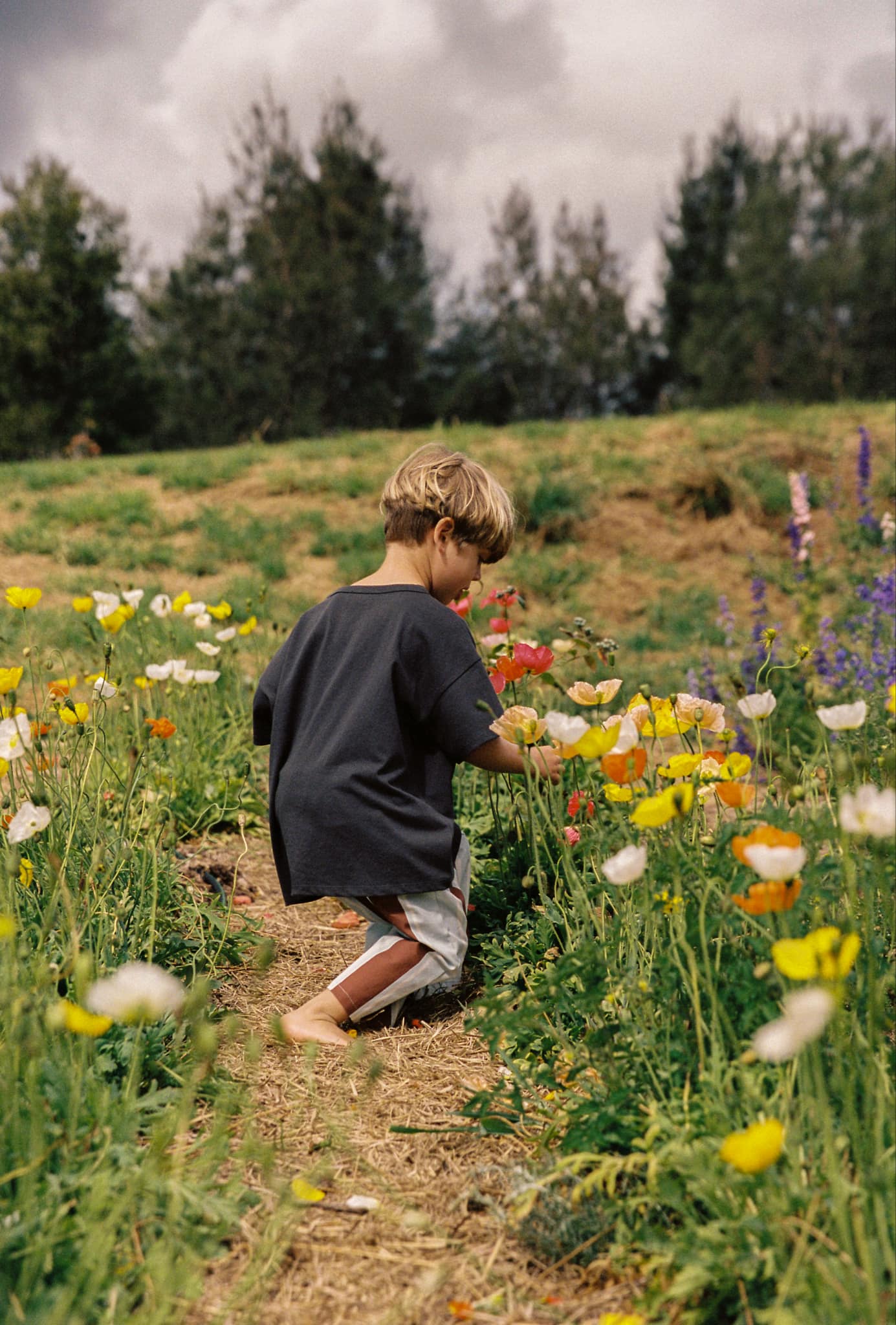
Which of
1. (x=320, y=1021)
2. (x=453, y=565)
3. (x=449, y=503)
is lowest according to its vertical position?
(x=320, y=1021)

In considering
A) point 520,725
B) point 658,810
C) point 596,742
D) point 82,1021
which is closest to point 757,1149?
point 658,810

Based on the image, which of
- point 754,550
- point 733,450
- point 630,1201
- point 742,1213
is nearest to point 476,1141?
point 630,1201

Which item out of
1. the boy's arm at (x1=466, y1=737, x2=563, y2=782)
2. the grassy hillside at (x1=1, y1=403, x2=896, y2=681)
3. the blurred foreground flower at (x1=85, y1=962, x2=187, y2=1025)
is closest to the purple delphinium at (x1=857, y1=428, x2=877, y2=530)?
the grassy hillside at (x1=1, y1=403, x2=896, y2=681)

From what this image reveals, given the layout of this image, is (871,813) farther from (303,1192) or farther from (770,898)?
(303,1192)

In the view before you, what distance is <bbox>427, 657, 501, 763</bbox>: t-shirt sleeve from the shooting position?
2.09m

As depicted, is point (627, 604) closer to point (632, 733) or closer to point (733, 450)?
point (733, 450)

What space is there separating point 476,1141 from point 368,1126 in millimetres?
202

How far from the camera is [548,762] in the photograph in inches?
81.3

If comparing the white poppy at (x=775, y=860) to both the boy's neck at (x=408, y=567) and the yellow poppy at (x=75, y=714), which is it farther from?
the yellow poppy at (x=75, y=714)

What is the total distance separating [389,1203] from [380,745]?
893 mm

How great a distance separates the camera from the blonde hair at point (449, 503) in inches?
89.6

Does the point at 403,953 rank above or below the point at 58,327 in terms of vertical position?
below

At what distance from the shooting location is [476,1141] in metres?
1.67

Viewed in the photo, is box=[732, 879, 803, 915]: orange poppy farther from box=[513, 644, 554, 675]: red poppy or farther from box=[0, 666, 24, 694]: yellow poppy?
box=[0, 666, 24, 694]: yellow poppy
